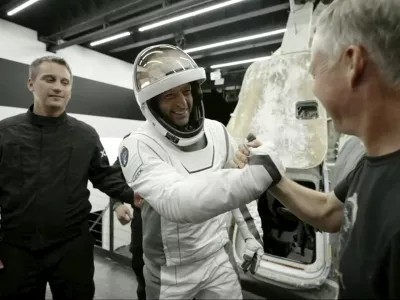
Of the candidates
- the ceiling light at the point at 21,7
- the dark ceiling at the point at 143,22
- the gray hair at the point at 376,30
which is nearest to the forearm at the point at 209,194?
the gray hair at the point at 376,30

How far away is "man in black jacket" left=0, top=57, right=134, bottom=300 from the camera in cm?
168

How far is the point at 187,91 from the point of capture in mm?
1465

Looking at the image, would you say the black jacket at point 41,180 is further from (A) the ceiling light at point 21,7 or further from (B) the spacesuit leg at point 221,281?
(A) the ceiling light at point 21,7

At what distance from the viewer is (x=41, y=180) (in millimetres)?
1716

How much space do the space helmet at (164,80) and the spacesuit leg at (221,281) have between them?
63 centimetres

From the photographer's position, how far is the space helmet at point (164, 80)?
1313mm

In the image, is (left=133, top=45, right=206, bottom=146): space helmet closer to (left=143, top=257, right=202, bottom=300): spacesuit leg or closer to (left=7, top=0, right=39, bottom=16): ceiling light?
(left=143, top=257, right=202, bottom=300): spacesuit leg

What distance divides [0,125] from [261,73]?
2.02 m

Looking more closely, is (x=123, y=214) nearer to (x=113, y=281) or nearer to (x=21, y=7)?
(x=113, y=281)

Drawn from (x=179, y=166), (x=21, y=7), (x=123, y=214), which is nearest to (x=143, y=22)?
(x=21, y=7)

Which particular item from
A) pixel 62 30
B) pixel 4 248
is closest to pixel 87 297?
pixel 4 248

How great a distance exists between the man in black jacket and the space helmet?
28.4 inches

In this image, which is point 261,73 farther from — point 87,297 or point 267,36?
point 267,36

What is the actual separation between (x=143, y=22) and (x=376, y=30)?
483 centimetres
